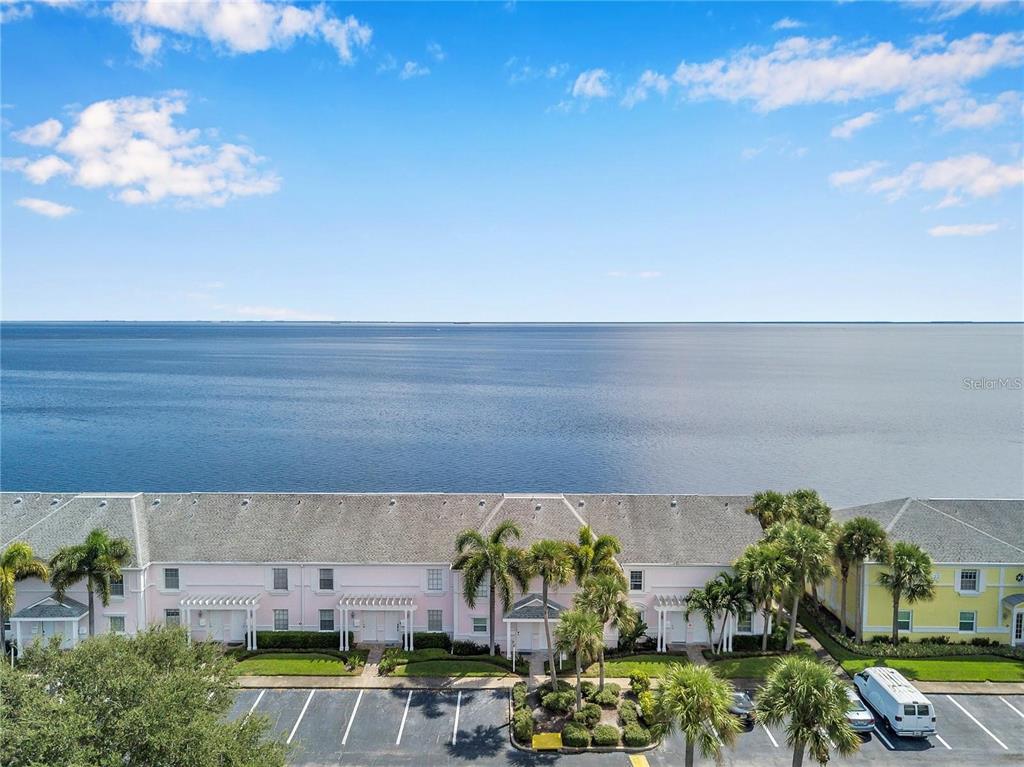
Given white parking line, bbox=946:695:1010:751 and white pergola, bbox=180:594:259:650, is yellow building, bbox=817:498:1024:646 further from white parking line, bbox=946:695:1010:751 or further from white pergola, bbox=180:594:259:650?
white pergola, bbox=180:594:259:650

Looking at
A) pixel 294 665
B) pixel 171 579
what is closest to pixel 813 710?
pixel 294 665

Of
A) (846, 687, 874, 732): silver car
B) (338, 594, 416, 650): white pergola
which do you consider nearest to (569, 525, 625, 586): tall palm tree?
(338, 594, 416, 650): white pergola

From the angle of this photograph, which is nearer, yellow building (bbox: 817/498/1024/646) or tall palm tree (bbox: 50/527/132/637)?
tall palm tree (bbox: 50/527/132/637)

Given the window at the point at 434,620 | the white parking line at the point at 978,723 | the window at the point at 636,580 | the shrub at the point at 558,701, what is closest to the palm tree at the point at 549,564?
the shrub at the point at 558,701

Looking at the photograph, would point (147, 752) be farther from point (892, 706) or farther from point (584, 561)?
point (892, 706)

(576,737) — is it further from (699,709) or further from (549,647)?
(699,709)
